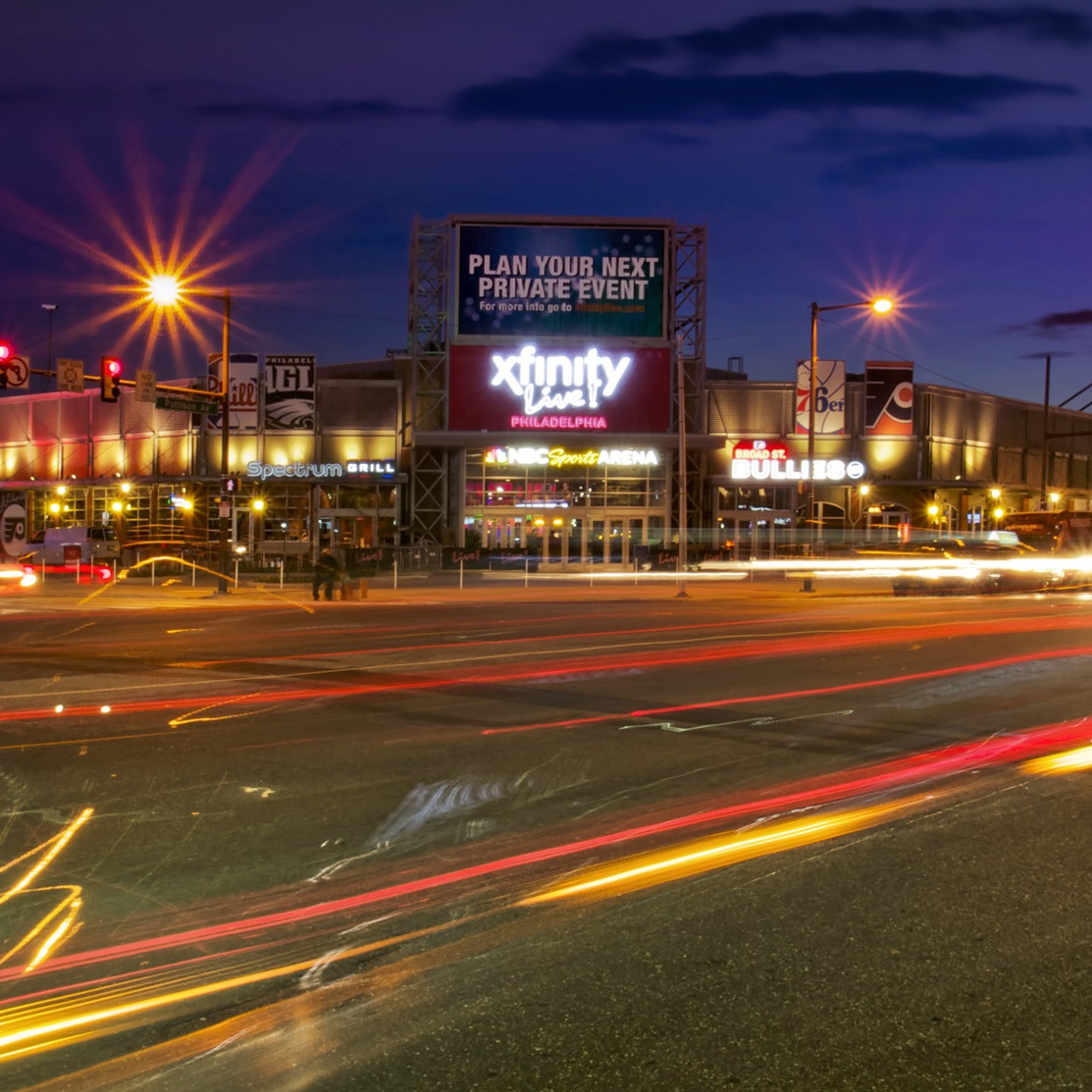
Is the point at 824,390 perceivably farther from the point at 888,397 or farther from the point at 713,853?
the point at 713,853

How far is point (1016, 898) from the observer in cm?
604

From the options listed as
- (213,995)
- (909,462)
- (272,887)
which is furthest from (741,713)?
(909,462)

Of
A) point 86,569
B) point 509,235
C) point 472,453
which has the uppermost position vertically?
point 509,235

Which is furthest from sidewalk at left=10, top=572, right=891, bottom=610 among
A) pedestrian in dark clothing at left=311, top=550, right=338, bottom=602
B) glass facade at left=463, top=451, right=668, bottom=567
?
glass facade at left=463, top=451, right=668, bottom=567

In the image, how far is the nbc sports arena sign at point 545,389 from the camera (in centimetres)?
5269

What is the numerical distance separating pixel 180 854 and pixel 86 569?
39.5 metres

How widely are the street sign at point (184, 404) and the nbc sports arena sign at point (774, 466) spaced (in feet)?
107

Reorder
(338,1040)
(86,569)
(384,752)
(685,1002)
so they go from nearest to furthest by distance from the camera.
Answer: (338,1040) → (685,1002) → (384,752) → (86,569)

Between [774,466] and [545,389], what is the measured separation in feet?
44.0

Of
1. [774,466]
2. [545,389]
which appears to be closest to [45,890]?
[545,389]

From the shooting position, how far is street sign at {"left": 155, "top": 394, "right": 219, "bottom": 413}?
3128 centimetres

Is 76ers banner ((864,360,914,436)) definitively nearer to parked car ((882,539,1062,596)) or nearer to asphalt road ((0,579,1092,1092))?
parked car ((882,539,1062,596))

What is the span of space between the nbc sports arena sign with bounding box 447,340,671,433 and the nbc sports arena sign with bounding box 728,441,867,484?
7.20 m

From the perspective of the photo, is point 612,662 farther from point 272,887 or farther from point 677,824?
point 272,887
